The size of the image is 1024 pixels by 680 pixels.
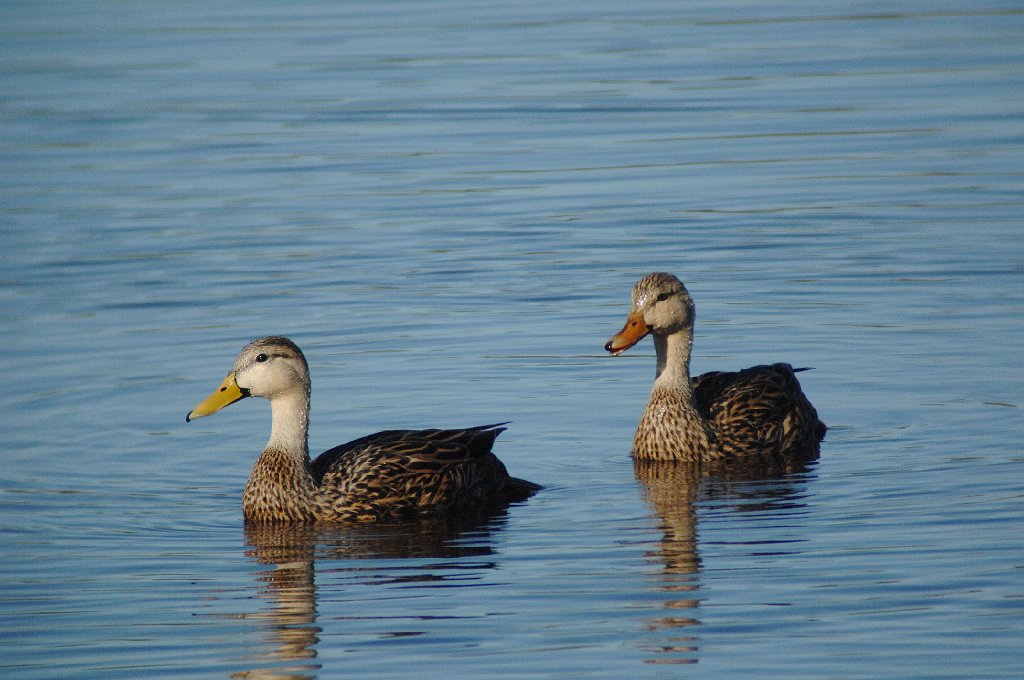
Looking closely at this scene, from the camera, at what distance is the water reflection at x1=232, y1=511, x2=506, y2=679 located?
915 centimetres

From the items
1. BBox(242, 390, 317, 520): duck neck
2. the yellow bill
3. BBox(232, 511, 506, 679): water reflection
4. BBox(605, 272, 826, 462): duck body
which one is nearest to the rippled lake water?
BBox(232, 511, 506, 679): water reflection

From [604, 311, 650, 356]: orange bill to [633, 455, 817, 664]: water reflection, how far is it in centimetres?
84

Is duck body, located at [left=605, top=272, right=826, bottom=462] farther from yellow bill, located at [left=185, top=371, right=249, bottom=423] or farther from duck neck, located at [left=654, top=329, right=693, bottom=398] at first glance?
yellow bill, located at [left=185, top=371, right=249, bottom=423]

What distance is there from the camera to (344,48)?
3419 centimetres

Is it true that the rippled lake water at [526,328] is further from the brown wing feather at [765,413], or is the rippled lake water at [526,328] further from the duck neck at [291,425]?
the duck neck at [291,425]

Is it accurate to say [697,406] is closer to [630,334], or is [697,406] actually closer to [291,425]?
[630,334]

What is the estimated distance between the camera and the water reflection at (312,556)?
915cm

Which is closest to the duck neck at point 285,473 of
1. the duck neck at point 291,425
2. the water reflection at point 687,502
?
the duck neck at point 291,425

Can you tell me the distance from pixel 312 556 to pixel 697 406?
3.63 meters

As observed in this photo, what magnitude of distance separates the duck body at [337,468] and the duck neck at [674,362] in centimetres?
201

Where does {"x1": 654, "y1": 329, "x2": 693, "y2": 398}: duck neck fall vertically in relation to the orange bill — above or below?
below

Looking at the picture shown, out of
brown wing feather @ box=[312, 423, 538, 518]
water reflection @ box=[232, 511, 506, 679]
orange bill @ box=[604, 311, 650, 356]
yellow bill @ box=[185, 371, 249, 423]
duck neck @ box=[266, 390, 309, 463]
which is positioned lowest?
water reflection @ box=[232, 511, 506, 679]

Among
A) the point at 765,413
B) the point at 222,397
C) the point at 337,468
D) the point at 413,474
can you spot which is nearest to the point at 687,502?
the point at 765,413

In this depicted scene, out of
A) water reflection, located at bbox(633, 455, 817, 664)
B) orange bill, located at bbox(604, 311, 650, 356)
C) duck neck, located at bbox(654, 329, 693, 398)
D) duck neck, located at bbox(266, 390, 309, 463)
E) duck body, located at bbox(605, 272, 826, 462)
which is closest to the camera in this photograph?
water reflection, located at bbox(633, 455, 817, 664)
